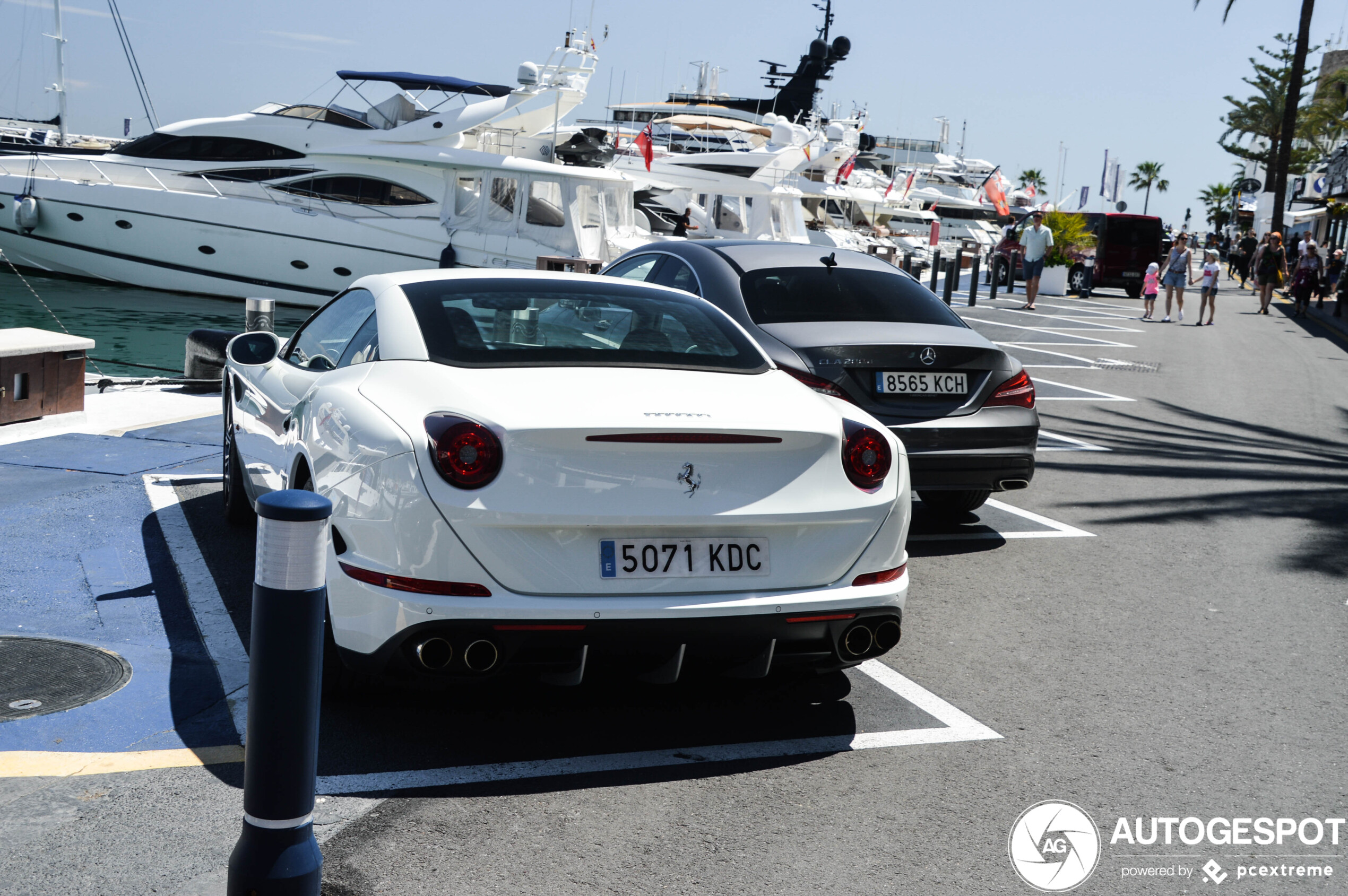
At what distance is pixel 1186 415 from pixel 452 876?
1081cm

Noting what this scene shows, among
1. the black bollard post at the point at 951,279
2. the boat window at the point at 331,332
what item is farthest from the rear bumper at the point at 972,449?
the black bollard post at the point at 951,279

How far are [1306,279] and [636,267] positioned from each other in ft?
75.3

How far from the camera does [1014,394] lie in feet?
22.0

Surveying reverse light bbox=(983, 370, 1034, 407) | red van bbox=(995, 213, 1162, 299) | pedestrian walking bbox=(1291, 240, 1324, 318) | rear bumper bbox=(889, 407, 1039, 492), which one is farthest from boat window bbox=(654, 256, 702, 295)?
red van bbox=(995, 213, 1162, 299)

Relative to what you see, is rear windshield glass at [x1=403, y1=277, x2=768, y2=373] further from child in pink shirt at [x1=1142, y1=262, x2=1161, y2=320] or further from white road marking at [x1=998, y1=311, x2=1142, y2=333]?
child in pink shirt at [x1=1142, y1=262, x2=1161, y2=320]

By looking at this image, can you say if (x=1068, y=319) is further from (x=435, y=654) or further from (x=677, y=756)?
(x=435, y=654)

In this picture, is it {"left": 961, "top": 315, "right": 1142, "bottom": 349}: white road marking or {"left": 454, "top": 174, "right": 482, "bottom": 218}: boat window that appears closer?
{"left": 961, "top": 315, "right": 1142, "bottom": 349}: white road marking

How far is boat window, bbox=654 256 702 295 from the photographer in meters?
7.47

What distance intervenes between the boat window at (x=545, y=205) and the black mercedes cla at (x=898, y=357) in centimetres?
1786

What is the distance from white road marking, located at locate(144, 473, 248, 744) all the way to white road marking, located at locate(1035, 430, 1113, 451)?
6.45 meters

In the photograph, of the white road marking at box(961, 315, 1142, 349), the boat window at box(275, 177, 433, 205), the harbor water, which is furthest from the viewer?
the boat window at box(275, 177, 433, 205)

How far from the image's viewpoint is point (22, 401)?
7.91 metres

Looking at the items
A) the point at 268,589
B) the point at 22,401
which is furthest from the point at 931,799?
the point at 22,401

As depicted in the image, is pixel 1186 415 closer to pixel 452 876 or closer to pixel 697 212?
pixel 452 876
